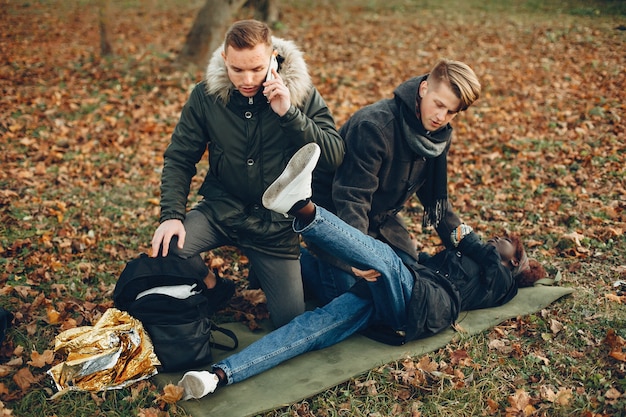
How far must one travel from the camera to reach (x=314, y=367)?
3.62 meters

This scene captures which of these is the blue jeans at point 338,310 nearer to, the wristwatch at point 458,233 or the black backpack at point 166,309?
the black backpack at point 166,309

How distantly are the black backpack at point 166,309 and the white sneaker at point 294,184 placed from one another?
77cm

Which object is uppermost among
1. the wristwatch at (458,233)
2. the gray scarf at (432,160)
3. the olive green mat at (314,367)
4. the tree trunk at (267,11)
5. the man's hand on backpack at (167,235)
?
the tree trunk at (267,11)

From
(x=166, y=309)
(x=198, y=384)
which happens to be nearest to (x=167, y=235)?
(x=166, y=309)

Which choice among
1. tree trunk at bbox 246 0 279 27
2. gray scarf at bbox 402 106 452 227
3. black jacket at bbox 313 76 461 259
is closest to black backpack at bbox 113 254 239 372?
black jacket at bbox 313 76 461 259

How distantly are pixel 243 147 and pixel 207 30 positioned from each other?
22.0 feet

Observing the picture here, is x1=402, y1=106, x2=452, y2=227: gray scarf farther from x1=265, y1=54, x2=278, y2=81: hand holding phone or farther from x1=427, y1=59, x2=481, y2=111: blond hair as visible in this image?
x1=265, y1=54, x2=278, y2=81: hand holding phone

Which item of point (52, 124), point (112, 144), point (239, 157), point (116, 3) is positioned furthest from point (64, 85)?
point (116, 3)

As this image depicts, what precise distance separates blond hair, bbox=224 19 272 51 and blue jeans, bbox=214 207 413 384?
3.45 ft

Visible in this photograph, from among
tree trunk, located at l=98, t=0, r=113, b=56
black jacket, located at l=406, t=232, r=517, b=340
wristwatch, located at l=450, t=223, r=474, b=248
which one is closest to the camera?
black jacket, located at l=406, t=232, r=517, b=340

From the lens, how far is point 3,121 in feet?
25.1

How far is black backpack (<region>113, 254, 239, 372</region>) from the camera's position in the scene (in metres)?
3.47

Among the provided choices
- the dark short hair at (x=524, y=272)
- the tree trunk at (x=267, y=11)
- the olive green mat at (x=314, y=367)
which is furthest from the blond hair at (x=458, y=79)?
the tree trunk at (x=267, y=11)

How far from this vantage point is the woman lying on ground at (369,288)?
3.26 metres
